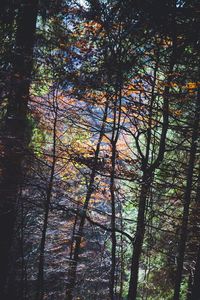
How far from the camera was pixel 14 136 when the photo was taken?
21.9ft

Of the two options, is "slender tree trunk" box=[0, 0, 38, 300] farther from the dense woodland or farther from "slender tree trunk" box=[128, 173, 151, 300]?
"slender tree trunk" box=[128, 173, 151, 300]

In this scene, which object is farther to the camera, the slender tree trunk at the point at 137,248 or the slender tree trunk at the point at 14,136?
the slender tree trunk at the point at 14,136

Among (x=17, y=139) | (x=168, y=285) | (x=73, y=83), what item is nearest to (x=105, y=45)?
(x=73, y=83)

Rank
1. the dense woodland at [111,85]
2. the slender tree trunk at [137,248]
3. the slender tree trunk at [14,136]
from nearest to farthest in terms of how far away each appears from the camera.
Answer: the dense woodland at [111,85] → the slender tree trunk at [137,248] → the slender tree trunk at [14,136]

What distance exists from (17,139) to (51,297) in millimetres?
10999

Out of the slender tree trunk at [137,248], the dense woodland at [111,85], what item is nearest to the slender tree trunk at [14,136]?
the dense woodland at [111,85]

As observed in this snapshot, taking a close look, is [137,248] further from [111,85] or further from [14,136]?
[14,136]

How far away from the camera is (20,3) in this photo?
7012mm

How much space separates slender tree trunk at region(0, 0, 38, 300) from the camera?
6.61 meters

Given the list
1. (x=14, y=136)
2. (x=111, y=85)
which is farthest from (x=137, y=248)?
(x=14, y=136)

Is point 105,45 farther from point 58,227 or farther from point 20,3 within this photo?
point 58,227

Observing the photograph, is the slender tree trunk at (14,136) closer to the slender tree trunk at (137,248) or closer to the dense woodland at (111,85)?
the dense woodland at (111,85)

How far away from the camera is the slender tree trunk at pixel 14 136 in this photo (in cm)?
661

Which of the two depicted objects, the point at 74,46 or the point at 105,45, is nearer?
the point at 105,45
